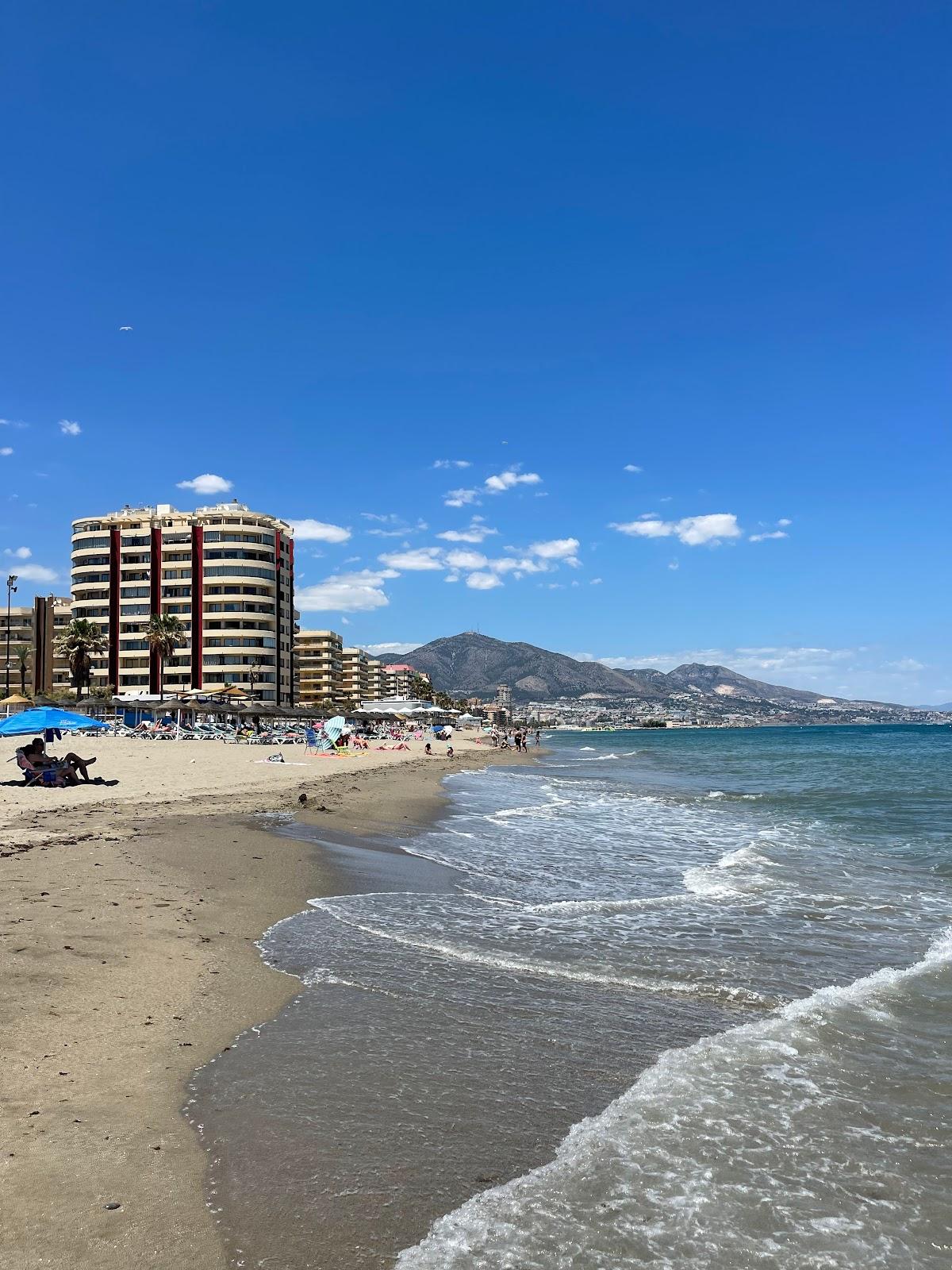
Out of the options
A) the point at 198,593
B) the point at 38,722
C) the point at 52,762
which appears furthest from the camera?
the point at 198,593

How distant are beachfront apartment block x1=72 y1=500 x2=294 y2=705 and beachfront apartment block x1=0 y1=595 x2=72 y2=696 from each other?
16948 millimetres

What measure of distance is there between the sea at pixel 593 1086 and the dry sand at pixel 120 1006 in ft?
0.98

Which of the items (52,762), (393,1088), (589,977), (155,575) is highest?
(155,575)

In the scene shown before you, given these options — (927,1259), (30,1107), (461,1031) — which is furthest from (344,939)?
(927,1259)

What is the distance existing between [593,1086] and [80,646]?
322 ft

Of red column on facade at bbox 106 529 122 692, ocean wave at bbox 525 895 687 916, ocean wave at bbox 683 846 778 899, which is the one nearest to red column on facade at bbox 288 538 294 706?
red column on facade at bbox 106 529 122 692

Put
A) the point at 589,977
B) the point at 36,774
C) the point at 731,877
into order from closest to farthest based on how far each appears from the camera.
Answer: the point at 589,977 < the point at 731,877 < the point at 36,774

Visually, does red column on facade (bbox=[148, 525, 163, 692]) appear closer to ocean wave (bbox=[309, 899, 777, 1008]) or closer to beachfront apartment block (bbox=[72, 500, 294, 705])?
beachfront apartment block (bbox=[72, 500, 294, 705])

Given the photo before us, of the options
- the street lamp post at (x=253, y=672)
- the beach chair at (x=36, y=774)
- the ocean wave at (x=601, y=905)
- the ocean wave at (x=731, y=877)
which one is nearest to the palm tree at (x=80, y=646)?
the street lamp post at (x=253, y=672)

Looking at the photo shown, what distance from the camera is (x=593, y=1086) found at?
5.86m

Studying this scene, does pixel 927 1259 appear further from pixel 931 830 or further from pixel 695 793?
pixel 695 793

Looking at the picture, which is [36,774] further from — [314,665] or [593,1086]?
[314,665]

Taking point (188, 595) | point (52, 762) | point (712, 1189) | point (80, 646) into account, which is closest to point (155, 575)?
point (188, 595)

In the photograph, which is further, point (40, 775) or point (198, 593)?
point (198, 593)
